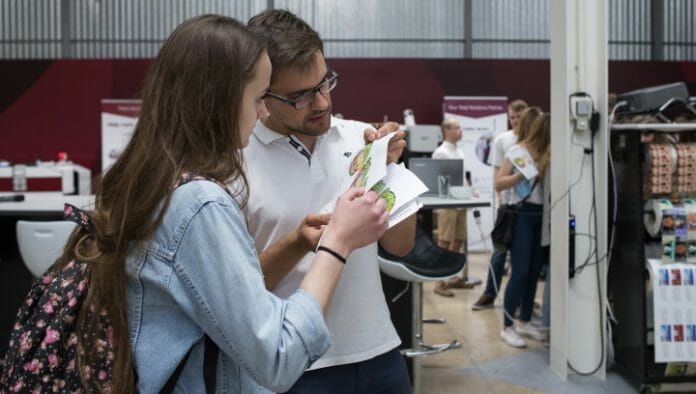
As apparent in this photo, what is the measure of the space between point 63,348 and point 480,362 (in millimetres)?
3547

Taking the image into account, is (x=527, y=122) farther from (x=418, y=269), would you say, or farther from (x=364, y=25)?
(x=364, y=25)

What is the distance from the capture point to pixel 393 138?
4.58ft

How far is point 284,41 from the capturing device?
136cm

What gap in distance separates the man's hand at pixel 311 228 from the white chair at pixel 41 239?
2435mm

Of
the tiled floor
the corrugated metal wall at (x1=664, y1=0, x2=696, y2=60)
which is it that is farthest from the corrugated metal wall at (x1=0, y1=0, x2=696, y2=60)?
the tiled floor

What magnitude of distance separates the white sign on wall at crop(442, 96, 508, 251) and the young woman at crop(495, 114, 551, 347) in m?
4.25

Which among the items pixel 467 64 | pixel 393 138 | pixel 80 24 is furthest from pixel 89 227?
pixel 80 24

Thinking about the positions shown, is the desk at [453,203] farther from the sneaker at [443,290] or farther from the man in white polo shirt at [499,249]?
the sneaker at [443,290]

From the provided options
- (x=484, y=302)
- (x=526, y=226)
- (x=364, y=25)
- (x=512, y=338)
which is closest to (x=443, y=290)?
(x=484, y=302)

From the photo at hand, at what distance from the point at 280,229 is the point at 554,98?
2.78 meters

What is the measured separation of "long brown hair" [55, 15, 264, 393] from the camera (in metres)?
0.90

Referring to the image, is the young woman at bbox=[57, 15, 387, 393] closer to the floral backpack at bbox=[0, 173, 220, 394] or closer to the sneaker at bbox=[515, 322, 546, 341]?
the floral backpack at bbox=[0, 173, 220, 394]

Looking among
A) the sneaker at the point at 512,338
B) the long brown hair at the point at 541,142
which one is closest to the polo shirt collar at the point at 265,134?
the long brown hair at the point at 541,142

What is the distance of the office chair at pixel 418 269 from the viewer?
318 cm
